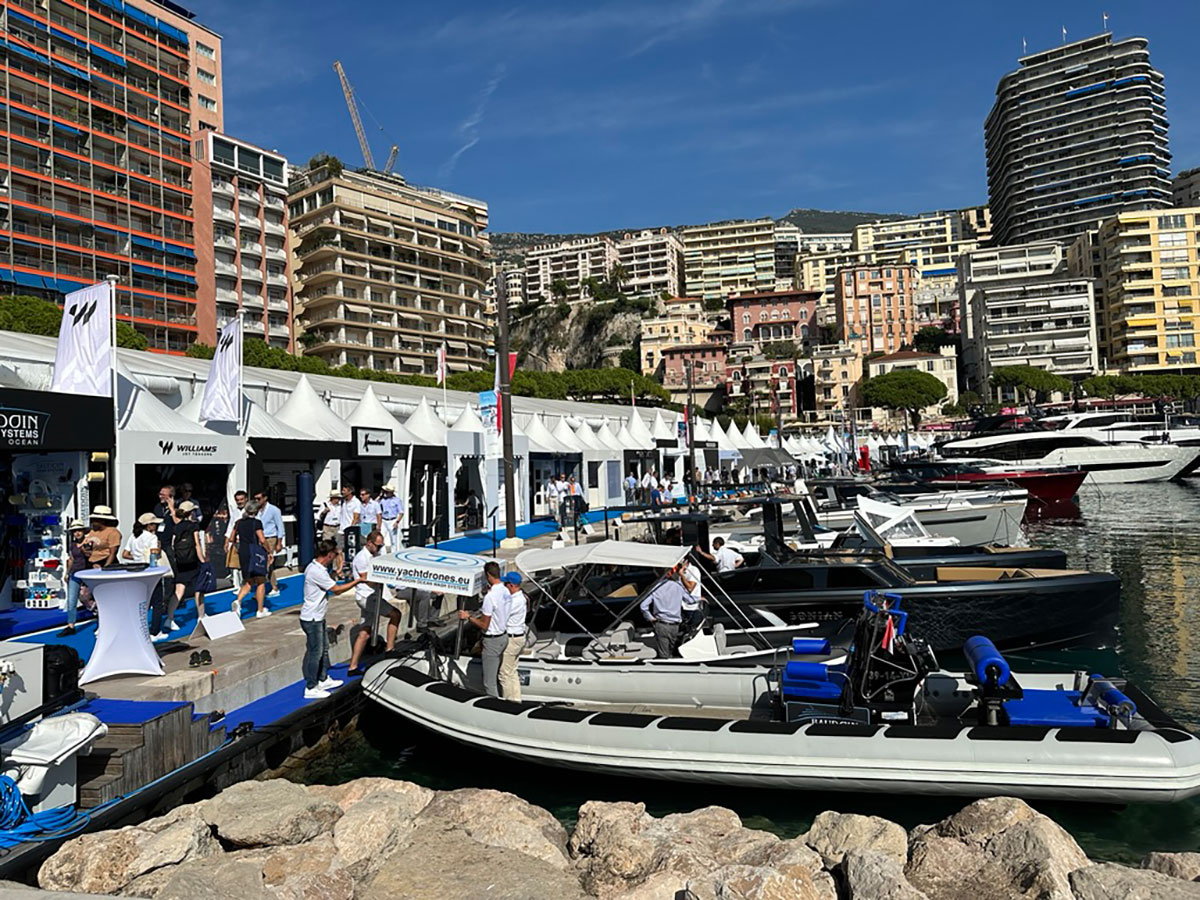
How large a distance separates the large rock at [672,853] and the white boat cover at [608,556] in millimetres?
3540

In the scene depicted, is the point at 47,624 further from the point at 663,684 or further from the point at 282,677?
the point at 663,684

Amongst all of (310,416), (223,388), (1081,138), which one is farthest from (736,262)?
(223,388)

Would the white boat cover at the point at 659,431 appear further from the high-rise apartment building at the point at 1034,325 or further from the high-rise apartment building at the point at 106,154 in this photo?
the high-rise apartment building at the point at 1034,325

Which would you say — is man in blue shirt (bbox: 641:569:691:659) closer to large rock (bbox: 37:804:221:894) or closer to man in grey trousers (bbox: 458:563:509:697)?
man in grey trousers (bbox: 458:563:509:697)

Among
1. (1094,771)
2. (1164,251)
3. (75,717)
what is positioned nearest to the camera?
(75,717)

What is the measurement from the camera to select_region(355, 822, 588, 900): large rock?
19.5 ft

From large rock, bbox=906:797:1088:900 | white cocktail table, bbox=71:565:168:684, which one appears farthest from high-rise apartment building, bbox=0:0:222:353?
large rock, bbox=906:797:1088:900

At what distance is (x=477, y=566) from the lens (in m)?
10.0

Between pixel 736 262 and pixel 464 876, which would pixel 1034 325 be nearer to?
pixel 736 262

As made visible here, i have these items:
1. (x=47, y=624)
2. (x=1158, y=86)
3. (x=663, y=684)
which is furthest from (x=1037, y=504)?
(x=1158, y=86)

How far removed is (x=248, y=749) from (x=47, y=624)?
625 cm

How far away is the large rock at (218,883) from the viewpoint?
16.7 feet

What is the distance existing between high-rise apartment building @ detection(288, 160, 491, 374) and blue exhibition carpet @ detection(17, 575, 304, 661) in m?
76.8

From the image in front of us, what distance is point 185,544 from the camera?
1230 centimetres
